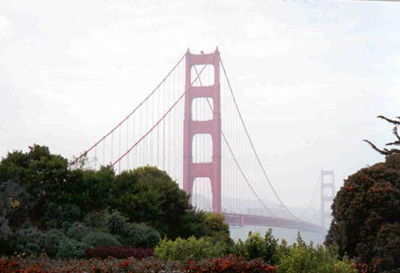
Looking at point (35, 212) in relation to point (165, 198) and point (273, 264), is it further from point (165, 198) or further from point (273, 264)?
point (273, 264)

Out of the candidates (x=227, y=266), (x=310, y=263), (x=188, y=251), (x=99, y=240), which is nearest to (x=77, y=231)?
(x=99, y=240)

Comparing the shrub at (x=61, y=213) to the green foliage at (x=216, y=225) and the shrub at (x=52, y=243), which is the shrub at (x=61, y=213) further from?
the green foliage at (x=216, y=225)

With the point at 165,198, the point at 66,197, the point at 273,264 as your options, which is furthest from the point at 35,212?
the point at 273,264

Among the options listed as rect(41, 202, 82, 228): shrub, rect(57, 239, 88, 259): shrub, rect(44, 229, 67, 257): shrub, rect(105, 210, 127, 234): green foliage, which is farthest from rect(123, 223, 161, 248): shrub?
rect(57, 239, 88, 259): shrub

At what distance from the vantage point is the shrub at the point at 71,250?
14.8m

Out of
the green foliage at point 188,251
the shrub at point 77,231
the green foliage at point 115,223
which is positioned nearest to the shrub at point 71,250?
the shrub at point 77,231

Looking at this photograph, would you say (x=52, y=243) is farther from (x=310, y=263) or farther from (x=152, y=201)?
(x=310, y=263)

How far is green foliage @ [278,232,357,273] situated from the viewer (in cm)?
1111

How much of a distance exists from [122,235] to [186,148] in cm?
2165

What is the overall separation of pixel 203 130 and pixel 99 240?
26154 millimetres

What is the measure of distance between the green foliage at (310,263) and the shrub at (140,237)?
293 inches

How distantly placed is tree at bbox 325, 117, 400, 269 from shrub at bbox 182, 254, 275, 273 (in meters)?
3.80

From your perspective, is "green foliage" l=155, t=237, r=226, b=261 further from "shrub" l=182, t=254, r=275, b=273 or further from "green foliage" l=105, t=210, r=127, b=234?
"green foliage" l=105, t=210, r=127, b=234

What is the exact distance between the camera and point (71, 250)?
1493cm
